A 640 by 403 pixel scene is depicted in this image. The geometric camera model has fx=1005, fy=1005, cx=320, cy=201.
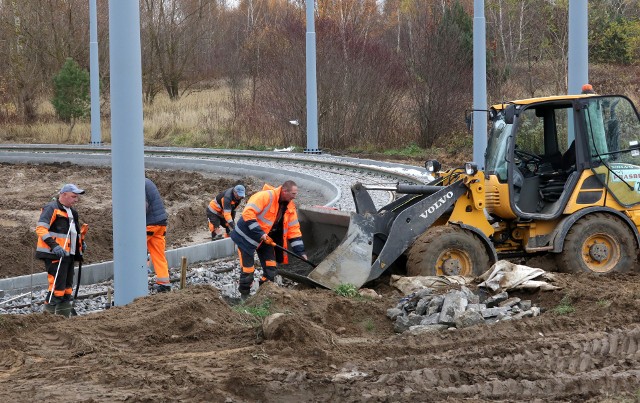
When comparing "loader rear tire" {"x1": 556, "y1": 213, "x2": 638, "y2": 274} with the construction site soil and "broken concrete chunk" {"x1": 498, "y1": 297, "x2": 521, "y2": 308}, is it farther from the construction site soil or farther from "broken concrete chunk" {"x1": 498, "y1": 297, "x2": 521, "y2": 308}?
"broken concrete chunk" {"x1": 498, "y1": 297, "x2": 521, "y2": 308}

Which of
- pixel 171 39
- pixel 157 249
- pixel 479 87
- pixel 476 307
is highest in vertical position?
pixel 171 39

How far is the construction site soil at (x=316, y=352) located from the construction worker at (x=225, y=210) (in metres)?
4.80

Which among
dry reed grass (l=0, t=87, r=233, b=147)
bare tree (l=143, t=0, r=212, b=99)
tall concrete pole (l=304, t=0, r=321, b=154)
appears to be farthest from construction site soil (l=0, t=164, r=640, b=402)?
bare tree (l=143, t=0, r=212, b=99)

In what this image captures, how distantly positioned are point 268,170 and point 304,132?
929cm

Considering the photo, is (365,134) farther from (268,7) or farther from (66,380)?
(268,7)

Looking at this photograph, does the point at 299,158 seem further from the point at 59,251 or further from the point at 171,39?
the point at 171,39

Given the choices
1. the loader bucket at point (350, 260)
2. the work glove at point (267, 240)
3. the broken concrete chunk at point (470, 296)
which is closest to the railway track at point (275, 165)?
the work glove at point (267, 240)

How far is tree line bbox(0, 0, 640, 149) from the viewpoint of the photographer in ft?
105

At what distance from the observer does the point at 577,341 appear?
785 cm

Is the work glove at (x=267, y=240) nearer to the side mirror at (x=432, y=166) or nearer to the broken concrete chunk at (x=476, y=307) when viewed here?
the side mirror at (x=432, y=166)

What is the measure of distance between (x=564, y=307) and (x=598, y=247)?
2.34m

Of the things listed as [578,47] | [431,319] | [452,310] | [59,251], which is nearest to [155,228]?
[59,251]

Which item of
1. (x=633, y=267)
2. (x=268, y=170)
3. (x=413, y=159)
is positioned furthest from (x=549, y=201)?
(x=413, y=159)

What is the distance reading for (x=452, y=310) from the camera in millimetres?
8945
